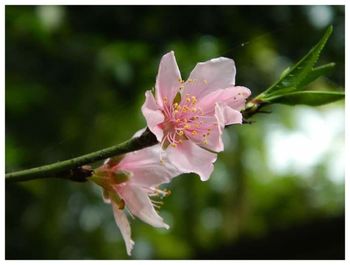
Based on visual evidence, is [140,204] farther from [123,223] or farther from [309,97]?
[309,97]

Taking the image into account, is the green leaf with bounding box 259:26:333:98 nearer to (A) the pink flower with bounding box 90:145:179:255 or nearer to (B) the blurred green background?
(A) the pink flower with bounding box 90:145:179:255

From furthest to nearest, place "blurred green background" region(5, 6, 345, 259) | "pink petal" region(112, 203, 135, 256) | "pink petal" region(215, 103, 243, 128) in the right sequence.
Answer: "blurred green background" region(5, 6, 345, 259) < "pink petal" region(112, 203, 135, 256) < "pink petal" region(215, 103, 243, 128)

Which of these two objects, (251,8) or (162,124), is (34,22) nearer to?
(251,8)

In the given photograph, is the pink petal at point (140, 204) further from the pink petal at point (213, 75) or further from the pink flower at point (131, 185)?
the pink petal at point (213, 75)

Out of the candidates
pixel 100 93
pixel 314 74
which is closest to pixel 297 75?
pixel 314 74

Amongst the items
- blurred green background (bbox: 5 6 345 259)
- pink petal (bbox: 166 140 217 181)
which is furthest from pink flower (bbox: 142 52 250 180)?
blurred green background (bbox: 5 6 345 259)

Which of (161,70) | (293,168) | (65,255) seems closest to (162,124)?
(161,70)

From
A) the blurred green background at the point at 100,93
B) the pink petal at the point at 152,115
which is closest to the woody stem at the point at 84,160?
the pink petal at the point at 152,115
